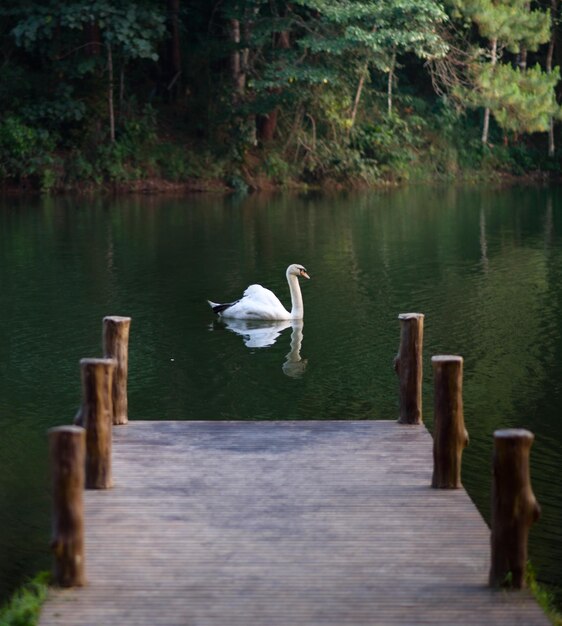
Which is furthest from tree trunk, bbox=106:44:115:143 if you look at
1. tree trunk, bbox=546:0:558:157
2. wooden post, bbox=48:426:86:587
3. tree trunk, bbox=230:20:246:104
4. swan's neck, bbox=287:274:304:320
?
wooden post, bbox=48:426:86:587

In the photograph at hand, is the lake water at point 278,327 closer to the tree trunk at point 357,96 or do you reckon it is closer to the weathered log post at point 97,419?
the weathered log post at point 97,419

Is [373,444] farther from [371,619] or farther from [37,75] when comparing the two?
[37,75]

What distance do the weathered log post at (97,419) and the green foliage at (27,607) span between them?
0.93 meters

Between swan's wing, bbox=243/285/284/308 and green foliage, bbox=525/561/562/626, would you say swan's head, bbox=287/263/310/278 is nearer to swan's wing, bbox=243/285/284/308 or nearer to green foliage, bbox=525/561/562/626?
swan's wing, bbox=243/285/284/308

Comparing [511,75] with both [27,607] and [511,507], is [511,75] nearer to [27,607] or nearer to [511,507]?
[511,507]

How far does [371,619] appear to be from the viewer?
482 cm

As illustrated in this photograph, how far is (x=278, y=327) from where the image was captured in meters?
14.0

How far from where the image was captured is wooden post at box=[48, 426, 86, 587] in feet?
16.6

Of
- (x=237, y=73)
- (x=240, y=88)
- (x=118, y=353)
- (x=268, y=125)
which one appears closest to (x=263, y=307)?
(x=118, y=353)

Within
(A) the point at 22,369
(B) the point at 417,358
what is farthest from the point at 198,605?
(A) the point at 22,369

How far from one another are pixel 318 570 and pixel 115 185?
26.9 m

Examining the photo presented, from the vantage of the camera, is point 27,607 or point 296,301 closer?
point 27,607

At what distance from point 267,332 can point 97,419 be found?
7.44m

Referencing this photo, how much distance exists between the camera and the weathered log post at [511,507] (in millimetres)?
5094
